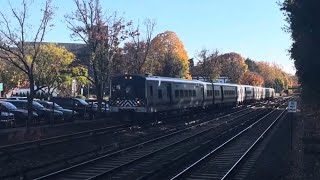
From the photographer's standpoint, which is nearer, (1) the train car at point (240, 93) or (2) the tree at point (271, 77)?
(1) the train car at point (240, 93)

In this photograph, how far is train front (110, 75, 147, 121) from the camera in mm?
29806

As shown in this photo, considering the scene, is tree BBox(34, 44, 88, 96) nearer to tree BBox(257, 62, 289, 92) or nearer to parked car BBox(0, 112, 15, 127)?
parked car BBox(0, 112, 15, 127)

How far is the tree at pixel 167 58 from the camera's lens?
228 ft

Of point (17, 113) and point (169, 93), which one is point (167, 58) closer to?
point (169, 93)

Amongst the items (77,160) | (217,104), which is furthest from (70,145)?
(217,104)

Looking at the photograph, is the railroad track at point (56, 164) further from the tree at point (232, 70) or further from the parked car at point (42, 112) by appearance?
the tree at point (232, 70)

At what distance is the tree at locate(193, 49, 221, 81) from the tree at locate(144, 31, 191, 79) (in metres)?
4.84

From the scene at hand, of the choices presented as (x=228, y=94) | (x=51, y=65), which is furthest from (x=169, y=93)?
(x=51, y=65)

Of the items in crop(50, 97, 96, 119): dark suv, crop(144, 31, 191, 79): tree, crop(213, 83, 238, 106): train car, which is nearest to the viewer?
crop(50, 97, 96, 119): dark suv

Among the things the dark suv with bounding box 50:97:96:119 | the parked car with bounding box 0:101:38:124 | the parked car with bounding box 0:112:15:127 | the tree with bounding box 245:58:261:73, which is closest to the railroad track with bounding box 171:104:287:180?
the parked car with bounding box 0:112:15:127

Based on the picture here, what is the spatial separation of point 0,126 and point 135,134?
7146 mm

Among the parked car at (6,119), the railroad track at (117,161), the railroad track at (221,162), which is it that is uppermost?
the parked car at (6,119)

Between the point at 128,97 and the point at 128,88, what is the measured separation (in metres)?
0.56

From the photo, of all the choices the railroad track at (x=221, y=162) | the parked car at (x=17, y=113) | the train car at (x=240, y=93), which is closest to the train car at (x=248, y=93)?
the train car at (x=240, y=93)
